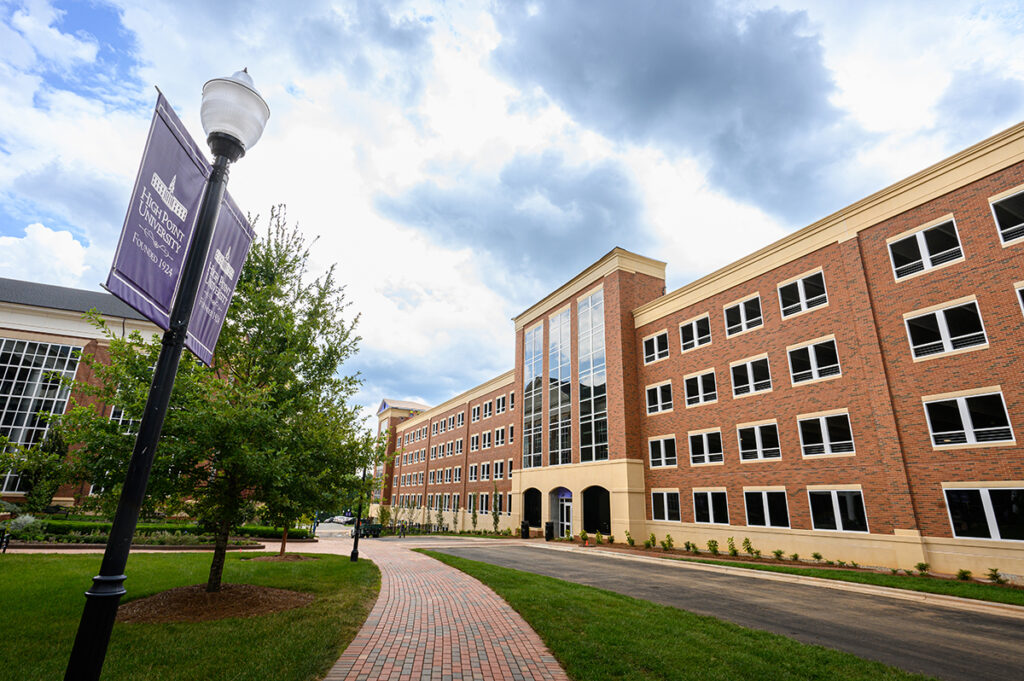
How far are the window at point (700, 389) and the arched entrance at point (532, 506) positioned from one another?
49.7ft

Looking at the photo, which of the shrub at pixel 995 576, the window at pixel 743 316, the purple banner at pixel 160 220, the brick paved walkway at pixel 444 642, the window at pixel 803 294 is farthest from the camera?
the window at pixel 743 316

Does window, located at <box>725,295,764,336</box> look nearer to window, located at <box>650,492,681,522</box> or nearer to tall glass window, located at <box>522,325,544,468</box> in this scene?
window, located at <box>650,492,681,522</box>

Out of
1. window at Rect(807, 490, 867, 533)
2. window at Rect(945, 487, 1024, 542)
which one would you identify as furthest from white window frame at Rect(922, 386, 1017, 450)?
window at Rect(807, 490, 867, 533)

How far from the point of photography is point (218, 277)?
4949 millimetres

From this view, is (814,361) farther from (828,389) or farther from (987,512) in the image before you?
(987,512)

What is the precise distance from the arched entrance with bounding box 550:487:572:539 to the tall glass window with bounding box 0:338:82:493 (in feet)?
118

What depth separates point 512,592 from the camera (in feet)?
36.0

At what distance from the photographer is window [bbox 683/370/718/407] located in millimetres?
25236

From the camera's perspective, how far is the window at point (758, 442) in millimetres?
21750

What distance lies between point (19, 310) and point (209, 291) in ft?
155

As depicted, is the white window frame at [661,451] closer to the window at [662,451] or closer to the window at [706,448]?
the window at [662,451]

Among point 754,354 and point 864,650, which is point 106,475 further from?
point 754,354

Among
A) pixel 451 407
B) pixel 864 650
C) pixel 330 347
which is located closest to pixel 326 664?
pixel 330 347

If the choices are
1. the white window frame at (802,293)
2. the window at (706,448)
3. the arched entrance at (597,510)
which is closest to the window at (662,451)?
the window at (706,448)
